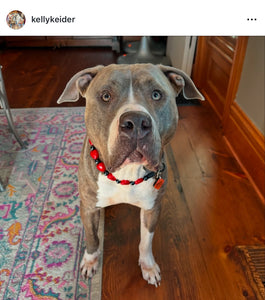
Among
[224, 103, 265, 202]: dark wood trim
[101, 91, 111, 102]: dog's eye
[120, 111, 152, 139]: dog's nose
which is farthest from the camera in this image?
[224, 103, 265, 202]: dark wood trim

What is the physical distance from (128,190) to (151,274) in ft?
1.68

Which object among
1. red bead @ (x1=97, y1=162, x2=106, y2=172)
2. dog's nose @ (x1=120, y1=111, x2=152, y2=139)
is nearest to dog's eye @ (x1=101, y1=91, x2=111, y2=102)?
dog's nose @ (x1=120, y1=111, x2=152, y2=139)

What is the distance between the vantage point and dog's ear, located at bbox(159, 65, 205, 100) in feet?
3.54

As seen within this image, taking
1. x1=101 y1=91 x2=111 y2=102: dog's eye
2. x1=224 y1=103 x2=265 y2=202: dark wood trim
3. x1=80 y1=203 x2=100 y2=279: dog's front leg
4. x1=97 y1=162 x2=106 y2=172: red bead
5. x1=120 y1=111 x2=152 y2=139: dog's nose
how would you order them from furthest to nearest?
1. x1=224 y1=103 x2=265 y2=202: dark wood trim
2. x1=80 y1=203 x2=100 y2=279: dog's front leg
3. x1=97 y1=162 x2=106 y2=172: red bead
4. x1=101 y1=91 x2=111 y2=102: dog's eye
5. x1=120 y1=111 x2=152 y2=139: dog's nose

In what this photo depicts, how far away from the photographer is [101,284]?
4.34 feet

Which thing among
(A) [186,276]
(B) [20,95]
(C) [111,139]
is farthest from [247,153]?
(B) [20,95]

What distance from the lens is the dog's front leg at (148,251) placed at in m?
1.28

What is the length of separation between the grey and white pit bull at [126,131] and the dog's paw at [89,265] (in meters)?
0.17

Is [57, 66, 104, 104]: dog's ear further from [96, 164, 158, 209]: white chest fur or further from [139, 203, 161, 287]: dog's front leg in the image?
[139, 203, 161, 287]: dog's front leg

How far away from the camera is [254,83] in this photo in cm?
196
